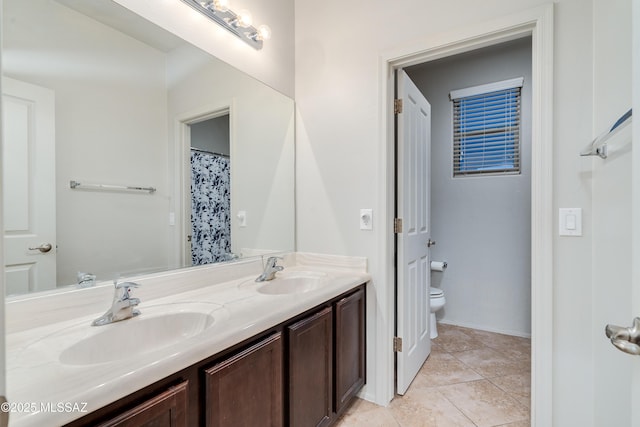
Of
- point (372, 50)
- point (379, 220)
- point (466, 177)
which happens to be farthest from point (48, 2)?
point (466, 177)

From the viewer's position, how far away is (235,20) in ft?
5.27

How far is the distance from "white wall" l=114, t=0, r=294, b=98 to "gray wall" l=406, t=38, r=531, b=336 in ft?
5.74

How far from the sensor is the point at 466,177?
9.86 feet

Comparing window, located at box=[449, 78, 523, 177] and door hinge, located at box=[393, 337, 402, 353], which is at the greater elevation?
window, located at box=[449, 78, 523, 177]

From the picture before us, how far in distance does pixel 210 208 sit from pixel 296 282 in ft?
2.12

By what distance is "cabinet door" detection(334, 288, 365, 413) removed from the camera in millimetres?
1549

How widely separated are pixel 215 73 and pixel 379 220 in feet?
3.98

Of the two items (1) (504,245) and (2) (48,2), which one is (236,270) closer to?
(2) (48,2)

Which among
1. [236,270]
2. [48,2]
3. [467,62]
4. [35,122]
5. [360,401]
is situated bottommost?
[360,401]

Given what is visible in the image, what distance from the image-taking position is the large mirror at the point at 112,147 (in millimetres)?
1001

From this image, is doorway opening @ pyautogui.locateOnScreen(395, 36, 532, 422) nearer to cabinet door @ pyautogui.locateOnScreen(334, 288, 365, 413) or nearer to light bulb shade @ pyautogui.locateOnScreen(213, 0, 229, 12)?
cabinet door @ pyautogui.locateOnScreen(334, 288, 365, 413)
